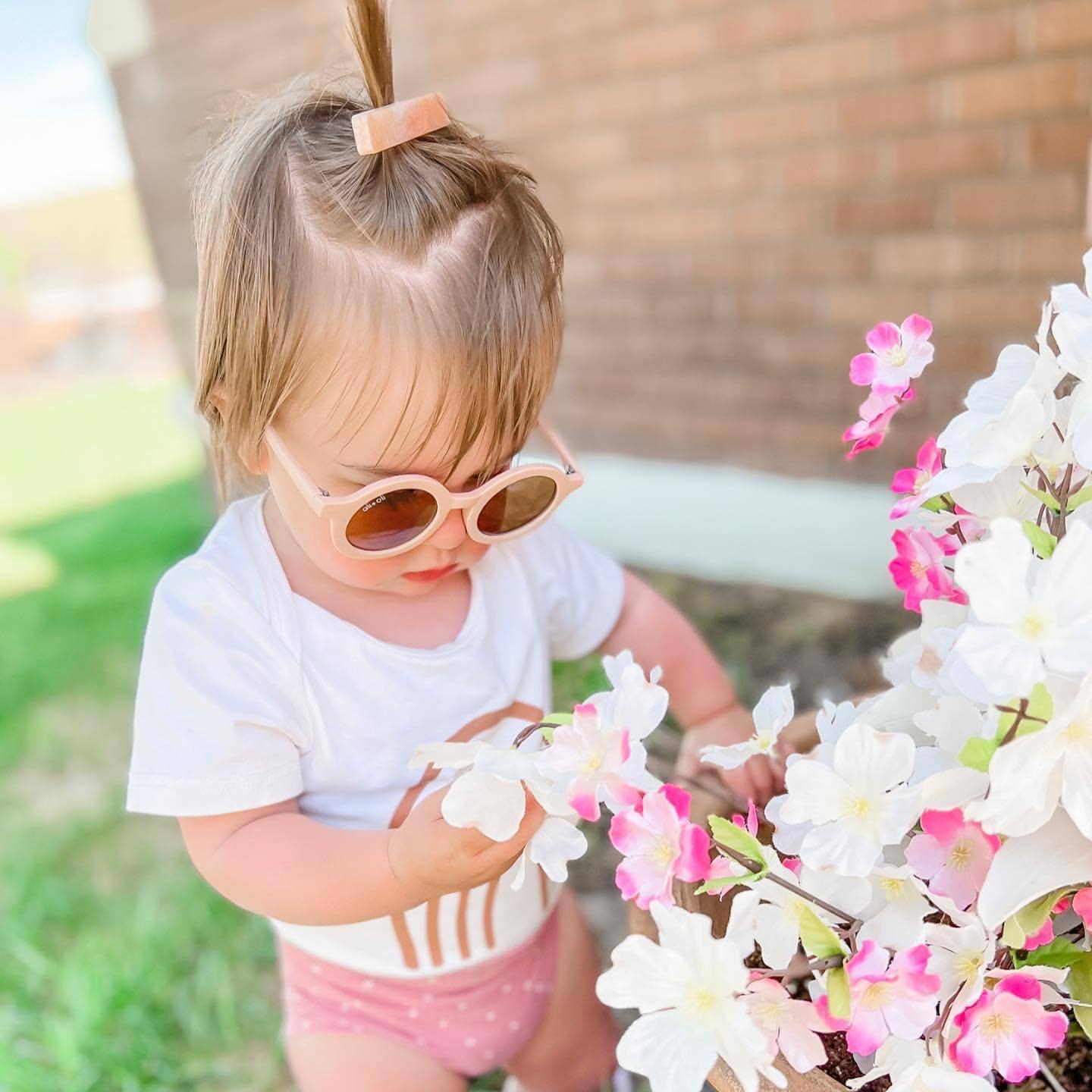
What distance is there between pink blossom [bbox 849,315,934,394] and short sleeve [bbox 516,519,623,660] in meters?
0.53

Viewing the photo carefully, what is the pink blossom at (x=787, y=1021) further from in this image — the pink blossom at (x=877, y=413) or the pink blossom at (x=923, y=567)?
the pink blossom at (x=877, y=413)

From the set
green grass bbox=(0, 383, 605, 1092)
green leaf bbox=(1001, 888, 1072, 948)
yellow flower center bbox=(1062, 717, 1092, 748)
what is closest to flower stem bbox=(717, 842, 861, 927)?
green leaf bbox=(1001, 888, 1072, 948)

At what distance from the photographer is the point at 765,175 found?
285 cm

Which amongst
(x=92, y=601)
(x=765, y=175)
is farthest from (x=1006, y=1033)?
(x=92, y=601)

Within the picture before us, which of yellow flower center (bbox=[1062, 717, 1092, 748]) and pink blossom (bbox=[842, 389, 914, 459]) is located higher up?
pink blossom (bbox=[842, 389, 914, 459])

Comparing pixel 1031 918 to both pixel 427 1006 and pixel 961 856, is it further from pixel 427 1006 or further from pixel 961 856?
pixel 427 1006

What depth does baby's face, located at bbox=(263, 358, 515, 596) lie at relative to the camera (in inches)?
41.8

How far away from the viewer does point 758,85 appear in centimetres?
277

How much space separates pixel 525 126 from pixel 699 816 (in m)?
2.69

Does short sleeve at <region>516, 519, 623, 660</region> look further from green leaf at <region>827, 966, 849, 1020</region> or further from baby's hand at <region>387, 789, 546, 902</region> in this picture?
green leaf at <region>827, 966, 849, 1020</region>

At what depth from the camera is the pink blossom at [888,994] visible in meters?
0.70

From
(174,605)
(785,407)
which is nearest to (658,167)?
(785,407)

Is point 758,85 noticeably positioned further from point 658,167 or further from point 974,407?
point 974,407

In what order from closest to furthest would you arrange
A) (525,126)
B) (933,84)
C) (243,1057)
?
(243,1057) → (933,84) → (525,126)
